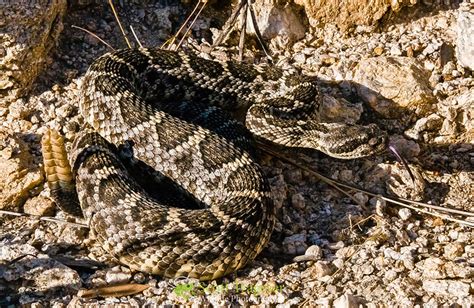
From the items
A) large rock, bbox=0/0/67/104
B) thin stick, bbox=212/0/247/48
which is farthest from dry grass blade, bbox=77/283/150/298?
thin stick, bbox=212/0/247/48

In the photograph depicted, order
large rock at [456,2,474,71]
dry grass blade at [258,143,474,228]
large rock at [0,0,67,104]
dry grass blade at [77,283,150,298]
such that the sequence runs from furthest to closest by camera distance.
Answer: large rock at [456,2,474,71]
large rock at [0,0,67,104]
dry grass blade at [258,143,474,228]
dry grass blade at [77,283,150,298]

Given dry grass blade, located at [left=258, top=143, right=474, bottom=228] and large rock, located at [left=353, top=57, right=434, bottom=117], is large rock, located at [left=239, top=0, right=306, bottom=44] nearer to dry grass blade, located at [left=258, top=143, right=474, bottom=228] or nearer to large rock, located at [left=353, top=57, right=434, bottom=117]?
large rock, located at [left=353, top=57, right=434, bottom=117]

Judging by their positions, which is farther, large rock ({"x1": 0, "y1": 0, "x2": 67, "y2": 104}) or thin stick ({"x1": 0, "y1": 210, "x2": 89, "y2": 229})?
large rock ({"x1": 0, "y1": 0, "x2": 67, "y2": 104})

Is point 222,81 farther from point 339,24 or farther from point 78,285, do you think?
point 78,285

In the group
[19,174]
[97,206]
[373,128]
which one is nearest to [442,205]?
[373,128]

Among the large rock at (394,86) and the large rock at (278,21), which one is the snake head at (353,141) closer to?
the large rock at (394,86)

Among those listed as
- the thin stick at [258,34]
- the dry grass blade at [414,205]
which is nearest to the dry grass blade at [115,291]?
the dry grass blade at [414,205]

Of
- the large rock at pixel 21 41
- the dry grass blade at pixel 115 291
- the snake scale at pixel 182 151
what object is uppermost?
the large rock at pixel 21 41
